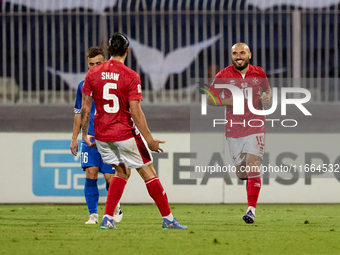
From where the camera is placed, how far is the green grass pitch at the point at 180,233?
4586 mm

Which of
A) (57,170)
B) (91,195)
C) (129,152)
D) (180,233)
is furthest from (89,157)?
(57,170)

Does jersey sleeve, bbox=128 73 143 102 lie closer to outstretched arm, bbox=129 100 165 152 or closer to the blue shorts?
outstretched arm, bbox=129 100 165 152

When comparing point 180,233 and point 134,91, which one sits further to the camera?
point 180,233

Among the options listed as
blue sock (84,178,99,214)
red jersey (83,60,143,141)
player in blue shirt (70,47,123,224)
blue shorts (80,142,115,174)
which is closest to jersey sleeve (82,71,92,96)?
red jersey (83,60,143,141)

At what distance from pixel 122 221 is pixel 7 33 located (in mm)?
3939

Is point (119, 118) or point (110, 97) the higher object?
point (110, 97)

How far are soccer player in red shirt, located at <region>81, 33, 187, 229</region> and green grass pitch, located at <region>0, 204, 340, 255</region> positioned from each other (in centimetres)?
44

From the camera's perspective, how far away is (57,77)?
916cm

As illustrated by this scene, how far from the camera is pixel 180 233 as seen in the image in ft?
17.8

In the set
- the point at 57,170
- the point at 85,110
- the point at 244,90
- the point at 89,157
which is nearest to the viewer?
the point at 85,110

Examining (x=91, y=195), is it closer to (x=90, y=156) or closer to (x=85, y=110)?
(x=90, y=156)

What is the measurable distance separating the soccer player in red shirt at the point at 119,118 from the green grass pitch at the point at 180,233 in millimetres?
435

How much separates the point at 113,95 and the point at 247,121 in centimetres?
180

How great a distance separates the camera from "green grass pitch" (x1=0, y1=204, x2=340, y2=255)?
459 cm
